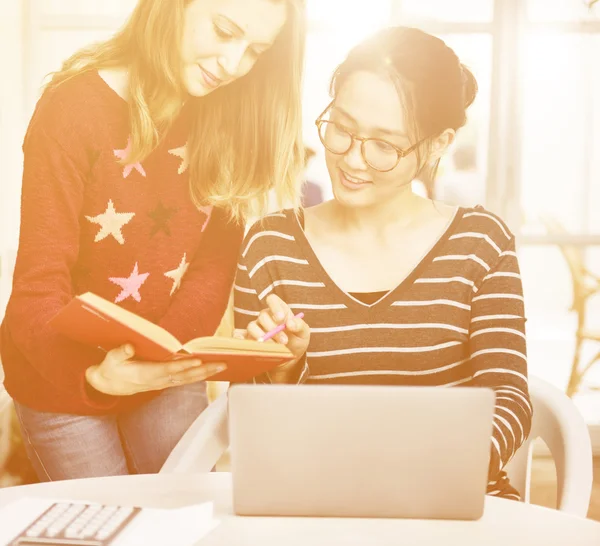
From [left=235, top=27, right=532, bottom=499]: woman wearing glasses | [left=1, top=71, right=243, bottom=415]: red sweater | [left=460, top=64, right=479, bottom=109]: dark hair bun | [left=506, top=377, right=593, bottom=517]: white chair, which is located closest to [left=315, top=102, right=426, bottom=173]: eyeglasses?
[left=235, top=27, right=532, bottom=499]: woman wearing glasses

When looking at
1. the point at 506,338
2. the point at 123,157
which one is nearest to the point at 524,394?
the point at 506,338

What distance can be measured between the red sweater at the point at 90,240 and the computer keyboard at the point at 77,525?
52cm

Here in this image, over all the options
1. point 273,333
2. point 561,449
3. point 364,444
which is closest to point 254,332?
point 273,333

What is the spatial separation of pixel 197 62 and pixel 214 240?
0.34 meters

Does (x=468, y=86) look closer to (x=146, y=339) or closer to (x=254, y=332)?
(x=254, y=332)

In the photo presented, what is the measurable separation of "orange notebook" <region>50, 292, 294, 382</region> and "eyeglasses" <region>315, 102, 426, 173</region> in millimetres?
506

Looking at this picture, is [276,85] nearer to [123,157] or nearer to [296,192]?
[296,192]

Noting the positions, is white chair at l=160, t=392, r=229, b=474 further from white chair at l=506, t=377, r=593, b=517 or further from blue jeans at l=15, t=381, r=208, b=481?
white chair at l=506, t=377, r=593, b=517

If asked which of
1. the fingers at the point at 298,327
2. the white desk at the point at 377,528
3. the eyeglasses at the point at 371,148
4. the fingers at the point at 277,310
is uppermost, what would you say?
the eyeglasses at the point at 371,148

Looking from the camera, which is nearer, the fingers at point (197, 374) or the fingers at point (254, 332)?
the fingers at point (197, 374)

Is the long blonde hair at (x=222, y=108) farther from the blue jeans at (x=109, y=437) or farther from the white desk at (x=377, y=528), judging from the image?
the white desk at (x=377, y=528)

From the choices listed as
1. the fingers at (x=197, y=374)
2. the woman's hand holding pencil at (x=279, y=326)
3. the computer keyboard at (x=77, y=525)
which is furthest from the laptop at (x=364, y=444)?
the woman's hand holding pencil at (x=279, y=326)

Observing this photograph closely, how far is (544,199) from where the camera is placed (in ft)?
6.57

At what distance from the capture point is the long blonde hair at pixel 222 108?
1505 mm
